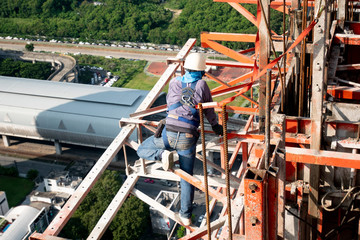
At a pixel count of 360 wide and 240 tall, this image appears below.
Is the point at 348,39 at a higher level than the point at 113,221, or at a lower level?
higher

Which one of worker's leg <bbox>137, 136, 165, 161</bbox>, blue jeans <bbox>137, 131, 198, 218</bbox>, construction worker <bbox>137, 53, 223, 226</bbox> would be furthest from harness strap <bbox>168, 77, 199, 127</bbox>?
worker's leg <bbox>137, 136, 165, 161</bbox>

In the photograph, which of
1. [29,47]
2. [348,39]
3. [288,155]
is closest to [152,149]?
[288,155]

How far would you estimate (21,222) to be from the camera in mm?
46750

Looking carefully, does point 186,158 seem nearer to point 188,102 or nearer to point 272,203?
point 188,102

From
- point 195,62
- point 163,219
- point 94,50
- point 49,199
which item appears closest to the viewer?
point 195,62

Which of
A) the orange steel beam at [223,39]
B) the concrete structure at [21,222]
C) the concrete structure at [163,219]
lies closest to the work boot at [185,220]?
the orange steel beam at [223,39]

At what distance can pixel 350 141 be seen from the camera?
13.0 m

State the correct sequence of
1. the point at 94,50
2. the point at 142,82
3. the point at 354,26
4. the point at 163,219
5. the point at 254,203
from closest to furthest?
the point at 254,203 → the point at 354,26 → the point at 163,219 → the point at 142,82 → the point at 94,50

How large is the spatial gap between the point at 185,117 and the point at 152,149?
64.0 inches

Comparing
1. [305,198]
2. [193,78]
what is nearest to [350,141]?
[305,198]

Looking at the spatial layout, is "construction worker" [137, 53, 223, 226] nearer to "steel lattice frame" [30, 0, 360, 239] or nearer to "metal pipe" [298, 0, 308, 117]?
"steel lattice frame" [30, 0, 360, 239]

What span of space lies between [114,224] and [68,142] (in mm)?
22611

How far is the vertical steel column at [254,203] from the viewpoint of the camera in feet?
30.6

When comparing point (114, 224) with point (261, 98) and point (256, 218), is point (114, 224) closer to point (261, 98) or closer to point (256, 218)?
point (261, 98)
